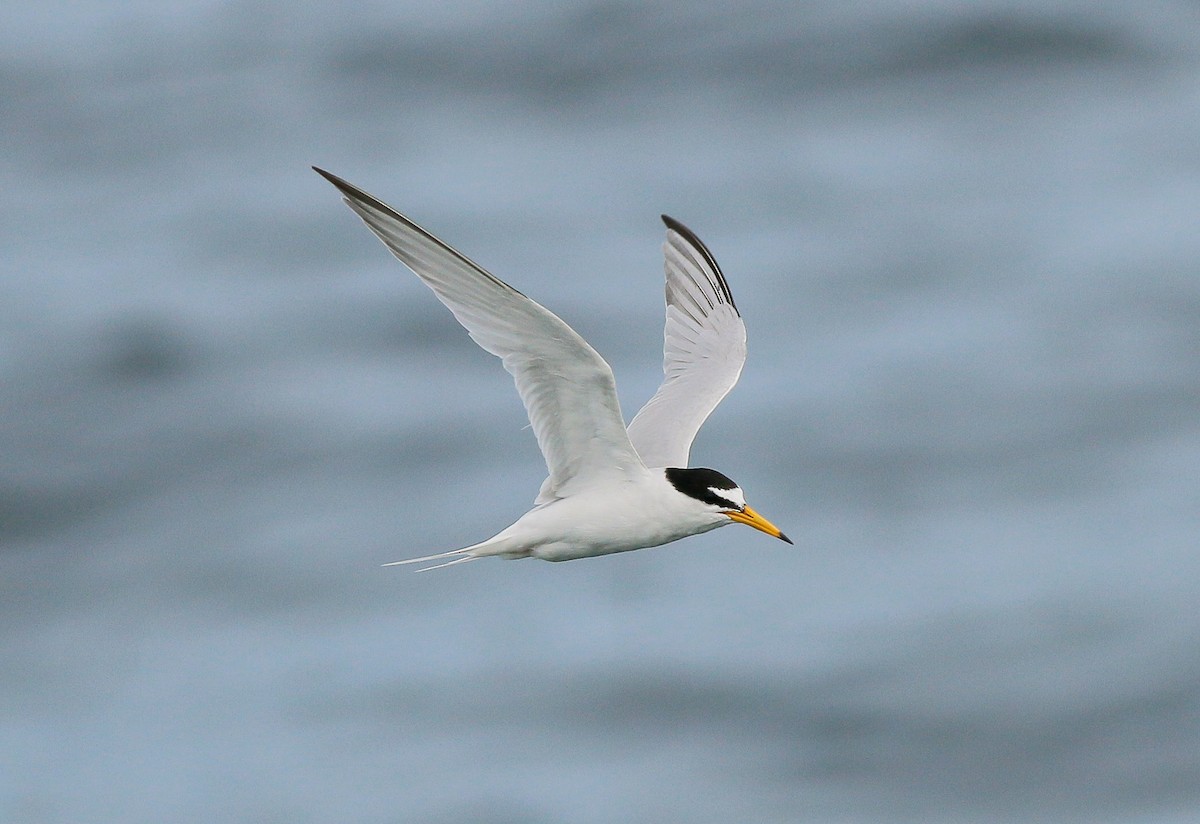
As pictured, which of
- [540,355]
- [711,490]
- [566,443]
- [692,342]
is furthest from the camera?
[692,342]

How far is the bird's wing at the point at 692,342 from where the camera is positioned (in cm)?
1197

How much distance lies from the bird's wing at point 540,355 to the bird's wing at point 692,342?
149cm

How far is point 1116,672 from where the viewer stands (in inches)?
1158

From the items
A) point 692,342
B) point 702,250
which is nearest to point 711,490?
point 692,342

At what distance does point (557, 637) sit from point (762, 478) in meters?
4.60

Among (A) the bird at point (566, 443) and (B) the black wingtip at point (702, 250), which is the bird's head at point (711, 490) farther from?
(B) the black wingtip at point (702, 250)

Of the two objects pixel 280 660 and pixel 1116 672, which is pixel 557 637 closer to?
pixel 280 660

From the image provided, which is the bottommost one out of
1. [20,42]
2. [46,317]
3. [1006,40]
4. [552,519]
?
[552,519]

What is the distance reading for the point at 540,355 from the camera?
9.82 meters

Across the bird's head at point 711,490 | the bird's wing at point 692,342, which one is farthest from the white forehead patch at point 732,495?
the bird's wing at point 692,342

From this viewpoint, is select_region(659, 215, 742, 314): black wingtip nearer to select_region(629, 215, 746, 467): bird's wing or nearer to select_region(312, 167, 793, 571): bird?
select_region(629, 215, 746, 467): bird's wing

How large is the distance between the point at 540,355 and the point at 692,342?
9.87 ft

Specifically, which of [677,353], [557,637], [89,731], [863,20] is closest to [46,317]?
[89,731]

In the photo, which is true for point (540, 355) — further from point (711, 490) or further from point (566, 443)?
point (711, 490)
